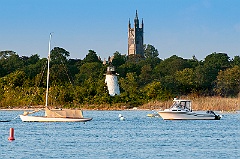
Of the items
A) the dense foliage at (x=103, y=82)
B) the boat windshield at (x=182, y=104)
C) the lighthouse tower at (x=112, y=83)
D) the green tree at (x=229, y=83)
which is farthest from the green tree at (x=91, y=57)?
the boat windshield at (x=182, y=104)

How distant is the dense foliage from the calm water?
83.1 ft

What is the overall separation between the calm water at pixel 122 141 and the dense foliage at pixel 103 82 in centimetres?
2533

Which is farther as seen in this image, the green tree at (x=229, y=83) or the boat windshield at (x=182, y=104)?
the green tree at (x=229, y=83)

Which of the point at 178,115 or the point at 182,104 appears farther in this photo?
the point at 182,104

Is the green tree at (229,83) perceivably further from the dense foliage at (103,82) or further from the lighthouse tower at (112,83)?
the lighthouse tower at (112,83)

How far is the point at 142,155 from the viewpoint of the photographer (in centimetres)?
4403

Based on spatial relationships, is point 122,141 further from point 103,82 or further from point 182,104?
point 103,82

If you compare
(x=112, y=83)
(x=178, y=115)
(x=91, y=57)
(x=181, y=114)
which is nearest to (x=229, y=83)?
(x=112, y=83)

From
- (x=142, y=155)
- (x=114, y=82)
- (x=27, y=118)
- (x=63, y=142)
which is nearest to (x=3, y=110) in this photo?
(x=114, y=82)

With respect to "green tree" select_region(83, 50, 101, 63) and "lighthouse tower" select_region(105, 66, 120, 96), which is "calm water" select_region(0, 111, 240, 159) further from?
"green tree" select_region(83, 50, 101, 63)

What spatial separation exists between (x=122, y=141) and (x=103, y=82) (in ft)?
250

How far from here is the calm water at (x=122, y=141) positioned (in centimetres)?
4476

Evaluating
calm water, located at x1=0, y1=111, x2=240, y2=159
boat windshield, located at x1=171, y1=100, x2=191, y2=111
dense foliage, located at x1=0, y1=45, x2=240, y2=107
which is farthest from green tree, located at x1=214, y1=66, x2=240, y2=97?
calm water, located at x1=0, y1=111, x2=240, y2=159

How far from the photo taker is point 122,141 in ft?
176
